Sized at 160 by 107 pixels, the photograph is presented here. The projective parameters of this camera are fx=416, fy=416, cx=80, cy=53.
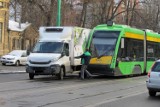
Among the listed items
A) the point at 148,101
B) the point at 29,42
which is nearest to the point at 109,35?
the point at 148,101

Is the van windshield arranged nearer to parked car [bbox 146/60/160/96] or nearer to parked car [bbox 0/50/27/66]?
parked car [bbox 146/60/160/96]

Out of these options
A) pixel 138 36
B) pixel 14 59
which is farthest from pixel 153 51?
pixel 14 59

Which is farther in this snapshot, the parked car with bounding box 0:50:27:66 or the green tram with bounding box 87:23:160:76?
the parked car with bounding box 0:50:27:66

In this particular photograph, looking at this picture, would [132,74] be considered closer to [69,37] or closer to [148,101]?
[69,37]

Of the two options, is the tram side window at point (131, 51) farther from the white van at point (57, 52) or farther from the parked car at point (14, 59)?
the parked car at point (14, 59)

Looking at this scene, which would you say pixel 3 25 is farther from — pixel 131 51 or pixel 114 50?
pixel 114 50

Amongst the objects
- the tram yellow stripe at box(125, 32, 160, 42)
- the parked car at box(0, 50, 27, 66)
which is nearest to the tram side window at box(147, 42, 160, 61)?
the tram yellow stripe at box(125, 32, 160, 42)

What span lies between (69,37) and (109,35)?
2.41 metres

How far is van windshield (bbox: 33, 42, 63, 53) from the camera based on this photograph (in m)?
22.9

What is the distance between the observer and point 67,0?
4841 cm

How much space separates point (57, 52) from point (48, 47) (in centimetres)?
64

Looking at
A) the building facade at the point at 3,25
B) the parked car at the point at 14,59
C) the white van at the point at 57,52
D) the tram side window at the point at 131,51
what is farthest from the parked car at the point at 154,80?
the building facade at the point at 3,25

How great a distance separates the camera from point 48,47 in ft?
75.7

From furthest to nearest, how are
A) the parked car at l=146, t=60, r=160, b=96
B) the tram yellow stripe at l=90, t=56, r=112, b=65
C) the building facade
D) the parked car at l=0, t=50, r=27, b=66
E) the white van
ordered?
the building facade < the parked car at l=0, t=50, r=27, b=66 < the tram yellow stripe at l=90, t=56, r=112, b=65 < the white van < the parked car at l=146, t=60, r=160, b=96
